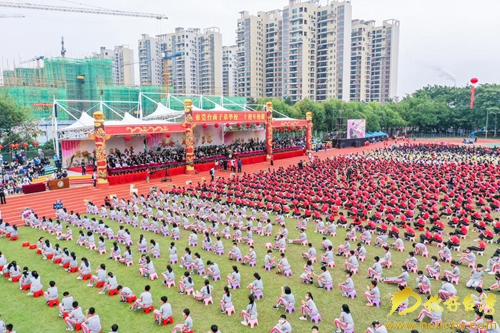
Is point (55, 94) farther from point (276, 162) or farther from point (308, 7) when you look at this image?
point (308, 7)

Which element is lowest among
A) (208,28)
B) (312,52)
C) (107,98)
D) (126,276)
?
(126,276)

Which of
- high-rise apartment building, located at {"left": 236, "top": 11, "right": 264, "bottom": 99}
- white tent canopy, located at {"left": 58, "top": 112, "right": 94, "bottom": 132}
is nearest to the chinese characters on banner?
white tent canopy, located at {"left": 58, "top": 112, "right": 94, "bottom": 132}

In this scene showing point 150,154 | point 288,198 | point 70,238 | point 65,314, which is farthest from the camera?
point 150,154

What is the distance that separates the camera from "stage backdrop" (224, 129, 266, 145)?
118ft

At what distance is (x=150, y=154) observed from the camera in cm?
2864

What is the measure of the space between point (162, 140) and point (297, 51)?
50276 millimetres

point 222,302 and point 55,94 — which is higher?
point 55,94

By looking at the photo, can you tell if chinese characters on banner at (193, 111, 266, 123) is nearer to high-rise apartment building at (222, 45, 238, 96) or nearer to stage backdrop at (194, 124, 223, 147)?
stage backdrop at (194, 124, 223, 147)

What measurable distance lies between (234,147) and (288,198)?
16963 mm

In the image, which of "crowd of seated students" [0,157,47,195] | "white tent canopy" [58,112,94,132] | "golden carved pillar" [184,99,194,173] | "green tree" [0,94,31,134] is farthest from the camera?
"green tree" [0,94,31,134]

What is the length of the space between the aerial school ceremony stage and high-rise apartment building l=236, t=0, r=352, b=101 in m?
41.3

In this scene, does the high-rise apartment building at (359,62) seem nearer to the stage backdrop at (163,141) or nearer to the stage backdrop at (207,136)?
the stage backdrop at (207,136)

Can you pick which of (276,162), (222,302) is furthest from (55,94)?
(222,302)

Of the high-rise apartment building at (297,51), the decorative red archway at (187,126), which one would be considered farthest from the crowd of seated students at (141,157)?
the high-rise apartment building at (297,51)
